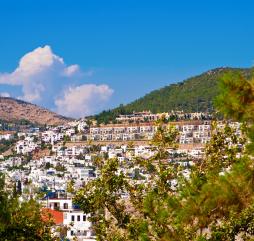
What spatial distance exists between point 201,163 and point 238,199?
5879 millimetres

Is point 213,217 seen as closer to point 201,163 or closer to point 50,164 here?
point 201,163

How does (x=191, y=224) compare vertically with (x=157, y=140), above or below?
below

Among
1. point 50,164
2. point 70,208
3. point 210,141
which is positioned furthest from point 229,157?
point 50,164

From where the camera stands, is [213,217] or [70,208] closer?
[213,217]

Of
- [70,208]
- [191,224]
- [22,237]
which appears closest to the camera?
[191,224]

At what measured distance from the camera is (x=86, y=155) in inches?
7530

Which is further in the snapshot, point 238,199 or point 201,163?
point 201,163

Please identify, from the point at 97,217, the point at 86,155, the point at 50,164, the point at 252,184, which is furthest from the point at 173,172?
the point at 86,155

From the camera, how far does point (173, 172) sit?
16.8 meters

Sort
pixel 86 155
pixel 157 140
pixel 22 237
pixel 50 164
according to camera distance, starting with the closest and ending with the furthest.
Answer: pixel 22 237 < pixel 157 140 < pixel 50 164 < pixel 86 155

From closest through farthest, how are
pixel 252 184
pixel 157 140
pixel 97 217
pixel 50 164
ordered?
pixel 252 184, pixel 157 140, pixel 97 217, pixel 50 164

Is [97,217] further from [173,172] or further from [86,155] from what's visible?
[86,155]

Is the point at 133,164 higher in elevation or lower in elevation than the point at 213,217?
higher

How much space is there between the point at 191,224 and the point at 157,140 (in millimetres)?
→ 6154
